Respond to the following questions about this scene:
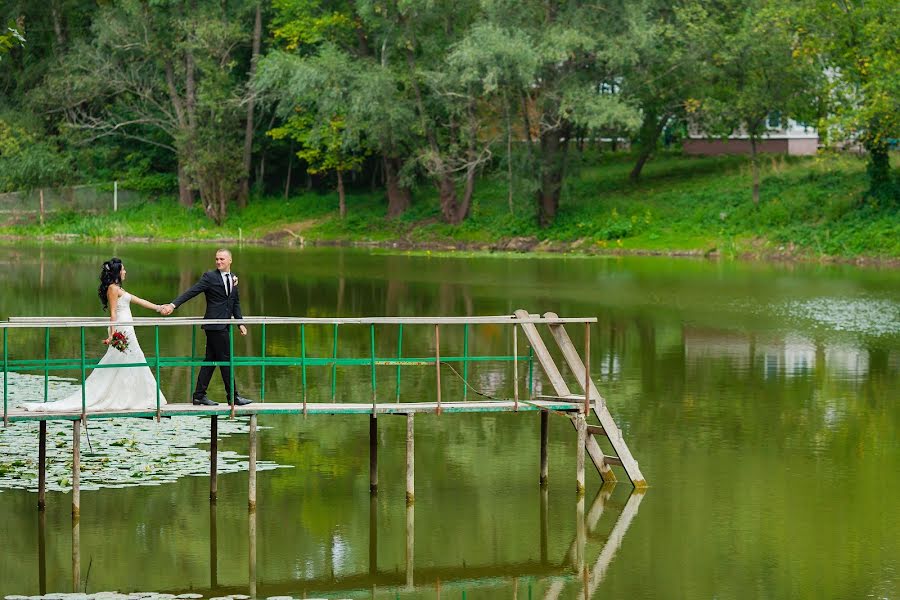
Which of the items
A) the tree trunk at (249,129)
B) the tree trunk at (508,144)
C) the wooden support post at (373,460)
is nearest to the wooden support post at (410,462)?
the wooden support post at (373,460)

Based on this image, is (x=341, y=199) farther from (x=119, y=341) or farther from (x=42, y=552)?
(x=42, y=552)

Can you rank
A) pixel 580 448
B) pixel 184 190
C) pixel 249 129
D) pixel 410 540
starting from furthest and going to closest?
pixel 184 190 → pixel 249 129 → pixel 580 448 → pixel 410 540

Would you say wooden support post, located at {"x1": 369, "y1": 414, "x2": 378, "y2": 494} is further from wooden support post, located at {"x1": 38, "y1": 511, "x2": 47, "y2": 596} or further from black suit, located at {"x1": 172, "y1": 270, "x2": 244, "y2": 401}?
wooden support post, located at {"x1": 38, "y1": 511, "x2": 47, "y2": 596}

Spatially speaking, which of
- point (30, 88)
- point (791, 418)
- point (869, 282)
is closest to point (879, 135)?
point (869, 282)

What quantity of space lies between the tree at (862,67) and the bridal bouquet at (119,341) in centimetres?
3588

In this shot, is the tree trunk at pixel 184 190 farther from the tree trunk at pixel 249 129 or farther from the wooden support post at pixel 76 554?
the wooden support post at pixel 76 554

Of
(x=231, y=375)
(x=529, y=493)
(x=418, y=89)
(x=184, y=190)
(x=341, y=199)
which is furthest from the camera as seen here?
(x=184, y=190)

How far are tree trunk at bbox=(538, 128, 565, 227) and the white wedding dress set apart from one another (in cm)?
4175

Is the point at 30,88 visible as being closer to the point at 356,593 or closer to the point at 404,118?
the point at 404,118

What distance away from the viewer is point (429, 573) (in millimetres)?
→ 14867

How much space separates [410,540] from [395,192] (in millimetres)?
50126

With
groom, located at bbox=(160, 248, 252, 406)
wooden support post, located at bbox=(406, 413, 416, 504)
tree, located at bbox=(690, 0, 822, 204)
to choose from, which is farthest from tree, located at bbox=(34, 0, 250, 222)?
wooden support post, located at bbox=(406, 413, 416, 504)

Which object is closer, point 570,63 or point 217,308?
point 217,308

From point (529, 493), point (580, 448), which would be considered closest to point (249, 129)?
point (529, 493)
